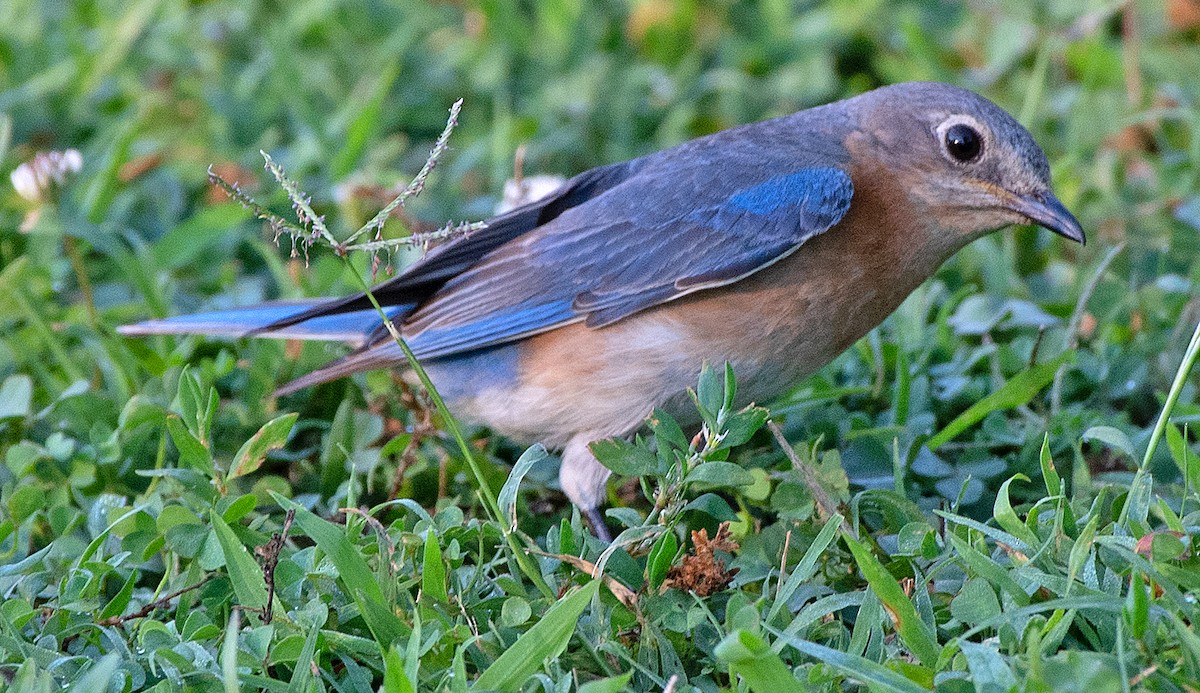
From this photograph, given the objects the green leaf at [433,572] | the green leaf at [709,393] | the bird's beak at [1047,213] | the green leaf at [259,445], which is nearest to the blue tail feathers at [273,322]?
the green leaf at [259,445]

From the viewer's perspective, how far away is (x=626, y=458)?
3.32 meters

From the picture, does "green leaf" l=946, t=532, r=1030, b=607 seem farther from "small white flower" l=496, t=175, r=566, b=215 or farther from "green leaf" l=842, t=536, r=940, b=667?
"small white flower" l=496, t=175, r=566, b=215

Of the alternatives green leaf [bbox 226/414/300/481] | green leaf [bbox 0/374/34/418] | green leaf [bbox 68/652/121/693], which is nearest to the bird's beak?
green leaf [bbox 226/414/300/481]

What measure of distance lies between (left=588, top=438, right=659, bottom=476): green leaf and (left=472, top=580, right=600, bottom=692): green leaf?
36 cm

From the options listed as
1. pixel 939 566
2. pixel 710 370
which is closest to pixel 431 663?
pixel 710 370

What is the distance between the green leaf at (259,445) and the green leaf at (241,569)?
0.28 m

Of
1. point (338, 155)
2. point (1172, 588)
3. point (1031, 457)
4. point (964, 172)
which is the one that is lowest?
point (1031, 457)

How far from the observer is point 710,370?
337 centimetres

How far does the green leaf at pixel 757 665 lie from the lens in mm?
2725

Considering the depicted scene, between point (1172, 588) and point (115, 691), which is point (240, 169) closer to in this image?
point (115, 691)

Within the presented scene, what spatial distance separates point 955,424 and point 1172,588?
1.39m

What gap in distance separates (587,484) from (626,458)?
0.82 meters

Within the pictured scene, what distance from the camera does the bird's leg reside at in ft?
13.4

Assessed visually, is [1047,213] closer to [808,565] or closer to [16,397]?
[808,565]
